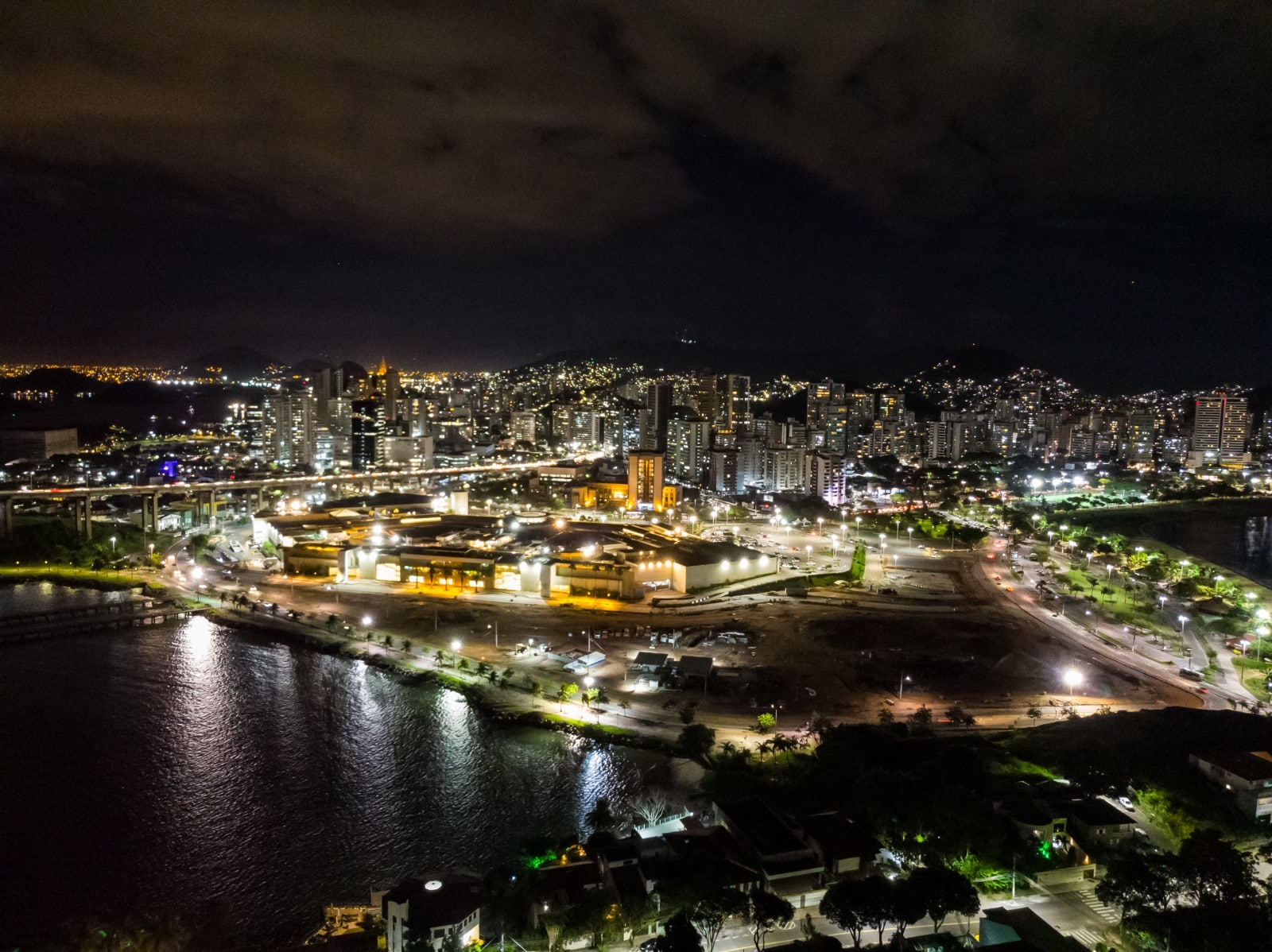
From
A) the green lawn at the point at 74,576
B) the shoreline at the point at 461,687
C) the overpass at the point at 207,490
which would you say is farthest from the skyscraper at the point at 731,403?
the shoreline at the point at 461,687

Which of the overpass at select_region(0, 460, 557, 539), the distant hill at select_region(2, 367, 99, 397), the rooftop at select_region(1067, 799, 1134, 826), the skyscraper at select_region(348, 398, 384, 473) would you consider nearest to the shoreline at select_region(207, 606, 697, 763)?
the rooftop at select_region(1067, 799, 1134, 826)

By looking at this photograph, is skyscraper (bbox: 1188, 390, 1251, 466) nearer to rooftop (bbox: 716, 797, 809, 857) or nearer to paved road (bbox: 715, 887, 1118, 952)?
paved road (bbox: 715, 887, 1118, 952)

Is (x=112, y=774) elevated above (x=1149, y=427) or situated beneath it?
situated beneath

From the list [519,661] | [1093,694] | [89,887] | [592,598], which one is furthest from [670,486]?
[89,887]

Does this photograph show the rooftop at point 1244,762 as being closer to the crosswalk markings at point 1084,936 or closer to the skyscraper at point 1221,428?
the crosswalk markings at point 1084,936

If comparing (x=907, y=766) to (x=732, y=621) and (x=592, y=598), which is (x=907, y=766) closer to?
(x=732, y=621)

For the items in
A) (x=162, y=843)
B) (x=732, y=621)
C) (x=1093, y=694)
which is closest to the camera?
(x=162, y=843)
